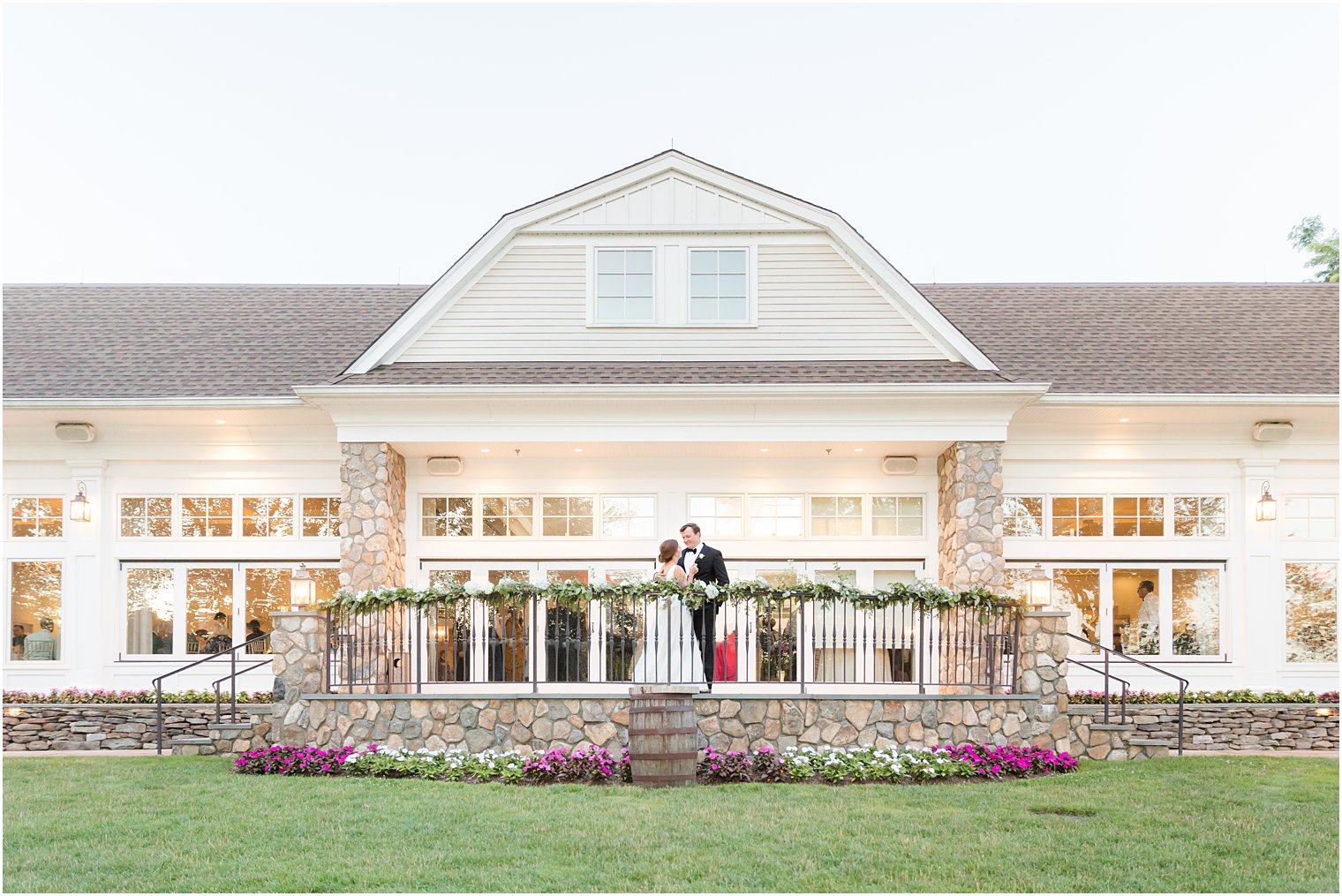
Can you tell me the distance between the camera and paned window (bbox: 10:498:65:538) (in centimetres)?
1488

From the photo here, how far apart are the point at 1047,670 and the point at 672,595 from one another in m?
3.87

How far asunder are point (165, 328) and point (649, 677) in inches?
376

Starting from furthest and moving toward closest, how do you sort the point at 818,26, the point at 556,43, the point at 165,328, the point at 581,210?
the point at 556,43 < the point at 818,26 < the point at 165,328 < the point at 581,210

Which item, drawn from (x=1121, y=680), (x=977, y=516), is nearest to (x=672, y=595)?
(x=977, y=516)

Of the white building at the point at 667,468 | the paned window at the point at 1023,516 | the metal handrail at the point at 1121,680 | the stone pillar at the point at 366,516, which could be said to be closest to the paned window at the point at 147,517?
the white building at the point at 667,468

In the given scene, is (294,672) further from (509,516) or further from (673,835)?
(673,835)

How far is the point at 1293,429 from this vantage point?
1475 cm

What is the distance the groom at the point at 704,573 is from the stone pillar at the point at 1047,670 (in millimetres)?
3129

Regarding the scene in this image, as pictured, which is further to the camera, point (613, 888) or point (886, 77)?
point (886, 77)

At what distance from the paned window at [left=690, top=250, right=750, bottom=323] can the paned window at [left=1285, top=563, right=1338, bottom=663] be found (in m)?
8.02

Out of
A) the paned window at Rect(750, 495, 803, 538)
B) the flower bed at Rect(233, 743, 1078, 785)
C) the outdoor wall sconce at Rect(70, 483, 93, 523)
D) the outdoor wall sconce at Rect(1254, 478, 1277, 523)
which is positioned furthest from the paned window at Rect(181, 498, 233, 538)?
the outdoor wall sconce at Rect(1254, 478, 1277, 523)

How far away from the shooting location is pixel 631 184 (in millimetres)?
14391

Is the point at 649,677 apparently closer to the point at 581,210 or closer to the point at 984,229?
the point at 581,210

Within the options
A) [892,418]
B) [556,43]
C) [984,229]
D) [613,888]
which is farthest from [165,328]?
[984,229]
